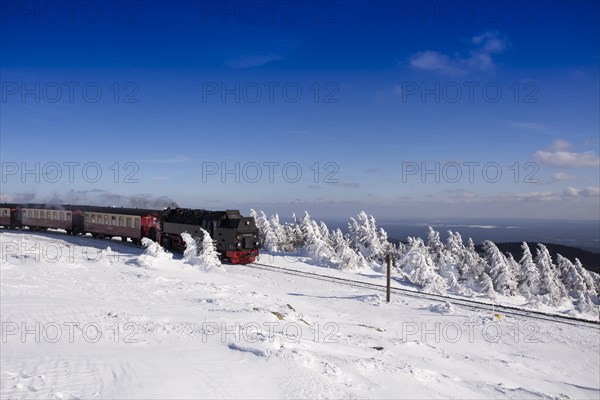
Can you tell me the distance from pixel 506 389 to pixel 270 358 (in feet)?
22.9

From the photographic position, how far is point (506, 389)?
35.4 ft

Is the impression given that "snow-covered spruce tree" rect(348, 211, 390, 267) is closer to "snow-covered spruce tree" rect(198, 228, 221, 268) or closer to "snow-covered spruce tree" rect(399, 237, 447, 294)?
"snow-covered spruce tree" rect(399, 237, 447, 294)

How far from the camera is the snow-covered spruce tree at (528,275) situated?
38594 millimetres

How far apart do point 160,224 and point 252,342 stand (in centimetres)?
2307

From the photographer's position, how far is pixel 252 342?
449 inches

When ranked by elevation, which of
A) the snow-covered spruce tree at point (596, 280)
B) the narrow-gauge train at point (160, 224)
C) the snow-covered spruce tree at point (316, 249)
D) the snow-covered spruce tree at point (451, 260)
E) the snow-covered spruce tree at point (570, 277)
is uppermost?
the narrow-gauge train at point (160, 224)

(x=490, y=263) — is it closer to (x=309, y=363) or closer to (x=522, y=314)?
(x=522, y=314)

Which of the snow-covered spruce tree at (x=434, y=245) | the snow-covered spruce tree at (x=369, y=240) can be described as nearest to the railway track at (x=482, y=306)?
the snow-covered spruce tree at (x=369, y=240)

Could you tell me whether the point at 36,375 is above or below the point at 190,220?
below

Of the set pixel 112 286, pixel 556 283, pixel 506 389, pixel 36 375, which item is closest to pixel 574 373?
pixel 506 389

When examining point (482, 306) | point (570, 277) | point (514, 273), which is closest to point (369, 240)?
point (514, 273)

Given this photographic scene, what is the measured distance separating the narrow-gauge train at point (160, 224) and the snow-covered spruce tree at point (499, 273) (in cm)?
2684

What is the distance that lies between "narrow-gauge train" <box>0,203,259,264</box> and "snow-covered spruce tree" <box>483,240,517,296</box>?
26841 mm

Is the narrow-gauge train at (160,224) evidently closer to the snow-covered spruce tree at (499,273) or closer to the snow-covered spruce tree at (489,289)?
the snow-covered spruce tree at (489,289)
